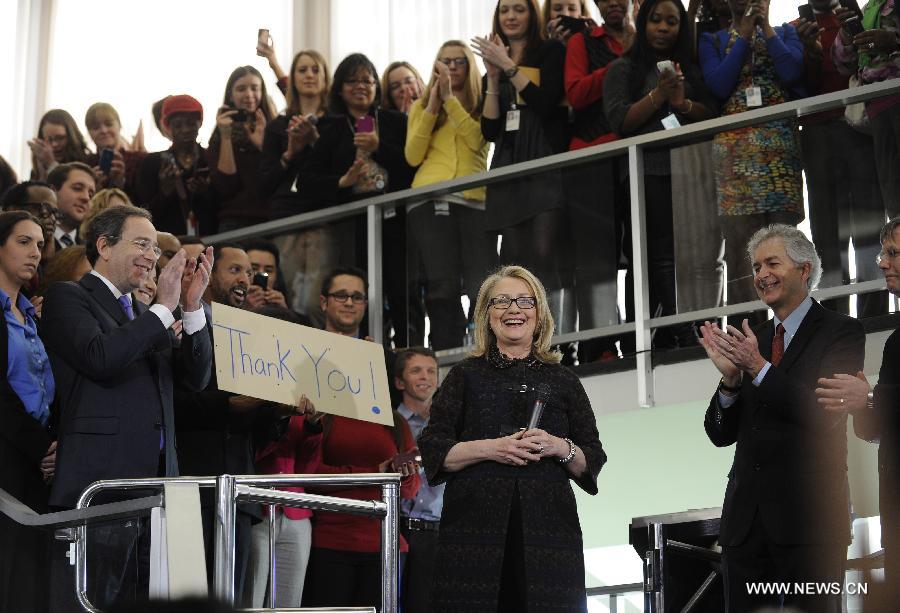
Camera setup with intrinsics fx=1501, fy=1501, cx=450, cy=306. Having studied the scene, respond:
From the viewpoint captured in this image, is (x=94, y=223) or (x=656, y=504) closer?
(x=94, y=223)

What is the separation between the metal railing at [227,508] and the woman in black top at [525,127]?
2.70 metres

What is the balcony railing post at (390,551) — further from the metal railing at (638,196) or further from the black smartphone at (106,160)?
the black smartphone at (106,160)

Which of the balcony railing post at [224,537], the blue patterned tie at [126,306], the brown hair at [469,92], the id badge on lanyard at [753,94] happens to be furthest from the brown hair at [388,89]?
the balcony railing post at [224,537]

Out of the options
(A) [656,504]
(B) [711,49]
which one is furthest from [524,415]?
(A) [656,504]

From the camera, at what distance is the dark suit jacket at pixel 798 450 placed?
457 centimetres

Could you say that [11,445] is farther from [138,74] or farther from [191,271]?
[138,74]

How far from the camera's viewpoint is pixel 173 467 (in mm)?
4766

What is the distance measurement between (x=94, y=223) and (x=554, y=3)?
320 centimetres

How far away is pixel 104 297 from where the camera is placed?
490 centimetres

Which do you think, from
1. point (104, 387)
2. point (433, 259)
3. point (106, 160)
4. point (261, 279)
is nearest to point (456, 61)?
point (433, 259)

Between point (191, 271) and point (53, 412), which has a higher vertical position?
point (191, 271)

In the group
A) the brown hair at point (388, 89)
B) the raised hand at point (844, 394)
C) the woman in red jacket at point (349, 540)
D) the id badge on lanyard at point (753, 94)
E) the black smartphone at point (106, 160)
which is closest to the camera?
the raised hand at point (844, 394)

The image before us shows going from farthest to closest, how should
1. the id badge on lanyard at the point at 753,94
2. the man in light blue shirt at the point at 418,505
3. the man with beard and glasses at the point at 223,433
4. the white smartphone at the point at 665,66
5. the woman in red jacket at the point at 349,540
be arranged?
the id badge on lanyard at the point at 753,94
the white smartphone at the point at 665,66
the man in light blue shirt at the point at 418,505
the woman in red jacket at the point at 349,540
the man with beard and glasses at the point at 223,433

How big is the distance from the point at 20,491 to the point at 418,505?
1.68m
